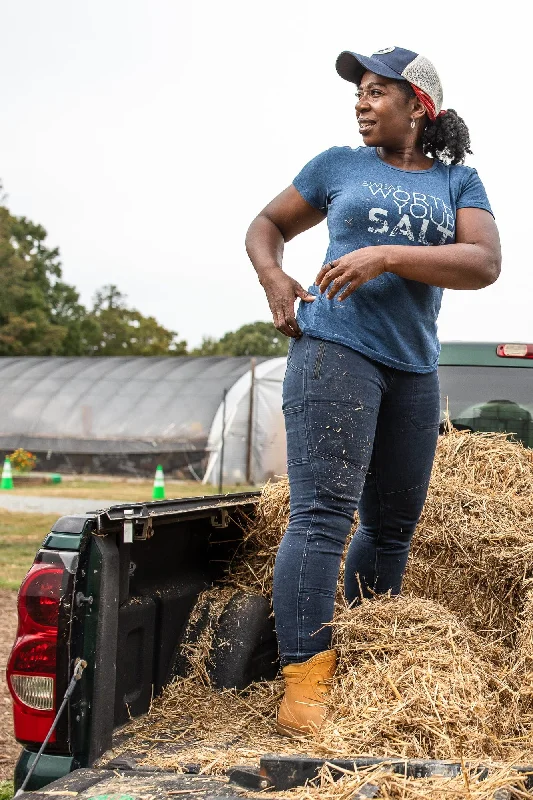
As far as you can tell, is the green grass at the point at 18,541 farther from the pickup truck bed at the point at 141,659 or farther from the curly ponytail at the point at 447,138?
the curly ponytail at the point at 447,138

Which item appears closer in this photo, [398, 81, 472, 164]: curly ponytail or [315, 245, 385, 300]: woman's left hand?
[315, 245, 385, 300]: woman's left hand

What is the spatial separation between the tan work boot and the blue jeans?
4 cm

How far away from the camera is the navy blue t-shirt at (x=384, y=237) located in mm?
2393

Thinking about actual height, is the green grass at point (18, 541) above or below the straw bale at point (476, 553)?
below

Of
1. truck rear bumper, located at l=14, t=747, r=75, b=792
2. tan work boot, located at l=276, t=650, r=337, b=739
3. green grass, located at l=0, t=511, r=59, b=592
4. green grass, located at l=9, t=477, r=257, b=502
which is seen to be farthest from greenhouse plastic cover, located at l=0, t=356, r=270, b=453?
truck rear bumper, located at l=14, t=747, r=75, b=792

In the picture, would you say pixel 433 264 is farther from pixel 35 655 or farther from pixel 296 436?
pixel 35 655

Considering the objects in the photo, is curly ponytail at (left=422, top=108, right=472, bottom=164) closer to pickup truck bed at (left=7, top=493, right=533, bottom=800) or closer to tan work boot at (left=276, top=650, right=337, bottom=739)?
pickup truck bed at (left=7, top=493, right=533, bottom=800)

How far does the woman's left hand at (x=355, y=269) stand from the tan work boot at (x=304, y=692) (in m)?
0.85

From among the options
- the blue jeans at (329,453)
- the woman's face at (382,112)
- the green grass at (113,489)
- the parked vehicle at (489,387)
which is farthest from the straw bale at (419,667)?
the green grass at (113,489)

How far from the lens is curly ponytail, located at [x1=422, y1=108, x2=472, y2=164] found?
2596mm

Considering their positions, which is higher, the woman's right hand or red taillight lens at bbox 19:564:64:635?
the woman's right hand

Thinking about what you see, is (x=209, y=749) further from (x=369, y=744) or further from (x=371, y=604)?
(x=371, y=604)

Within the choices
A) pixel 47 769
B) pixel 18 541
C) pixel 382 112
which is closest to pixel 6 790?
pixel 47 769

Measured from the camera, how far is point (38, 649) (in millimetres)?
2031
